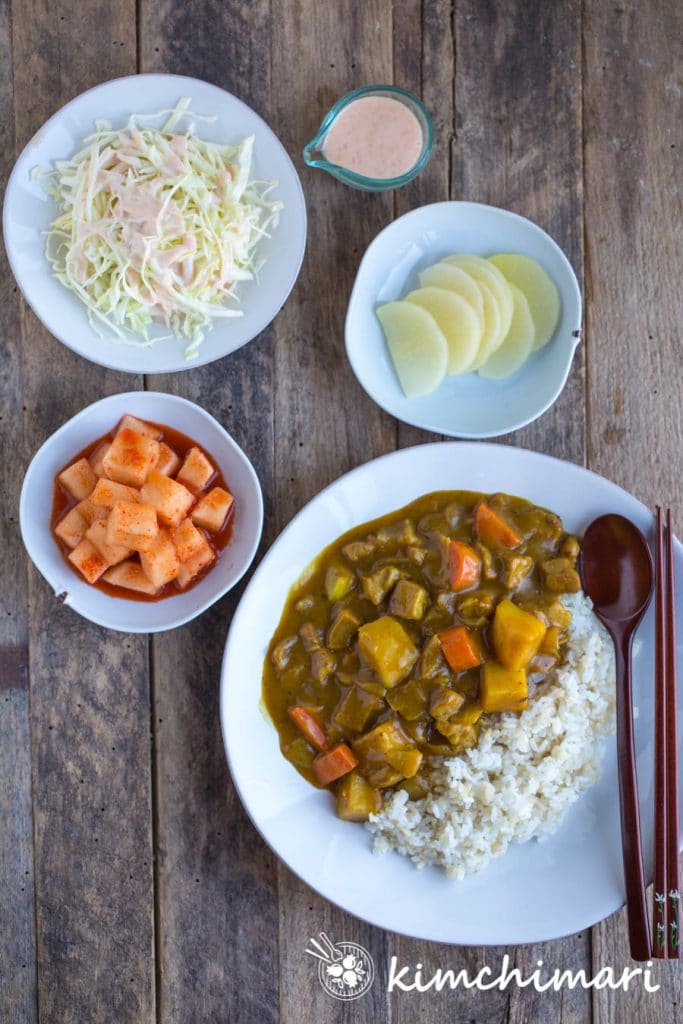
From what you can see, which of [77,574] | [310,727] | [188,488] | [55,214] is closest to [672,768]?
[310,727]

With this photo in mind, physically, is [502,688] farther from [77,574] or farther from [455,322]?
[77,574]

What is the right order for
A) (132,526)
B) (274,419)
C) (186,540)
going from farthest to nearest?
(274,419) → (186,540) → (132,526)

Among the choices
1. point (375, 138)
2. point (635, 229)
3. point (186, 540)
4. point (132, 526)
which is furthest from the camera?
point (635, 229)

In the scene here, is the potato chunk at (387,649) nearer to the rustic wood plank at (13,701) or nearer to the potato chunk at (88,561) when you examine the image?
the potato chunk at (88,561)

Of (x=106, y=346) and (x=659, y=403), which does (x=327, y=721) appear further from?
(x=659, y=403)

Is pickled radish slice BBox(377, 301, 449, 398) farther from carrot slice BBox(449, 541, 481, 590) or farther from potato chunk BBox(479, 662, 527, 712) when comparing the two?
potato chunk BBox(479, 662, 527, 712)

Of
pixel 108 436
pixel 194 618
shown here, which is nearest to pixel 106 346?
pixel 108 436
